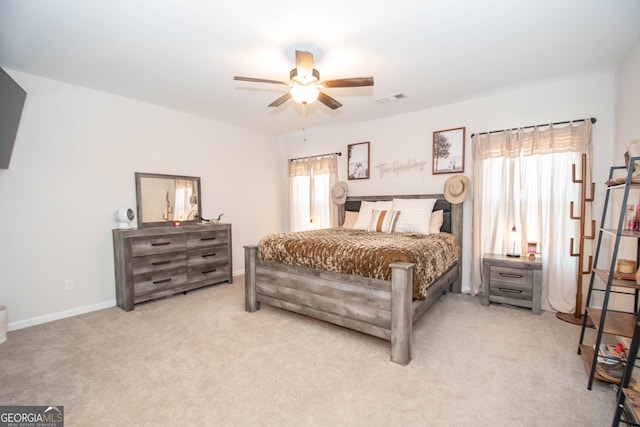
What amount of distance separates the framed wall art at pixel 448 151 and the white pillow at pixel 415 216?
0.53 m

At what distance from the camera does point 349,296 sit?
2492mm

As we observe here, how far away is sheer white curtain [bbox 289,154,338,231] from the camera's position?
16.9 feet

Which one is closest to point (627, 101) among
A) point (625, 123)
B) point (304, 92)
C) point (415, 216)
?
point (625, 123)

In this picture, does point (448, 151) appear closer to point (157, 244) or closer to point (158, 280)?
point (157, 244)

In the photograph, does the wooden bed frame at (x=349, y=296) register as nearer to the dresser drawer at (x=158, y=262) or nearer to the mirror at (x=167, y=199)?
the dresser drawer at (x=158, y=262)

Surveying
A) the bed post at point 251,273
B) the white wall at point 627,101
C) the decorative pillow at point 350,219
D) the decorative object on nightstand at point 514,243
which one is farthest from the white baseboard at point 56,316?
the white wall at point 627,101

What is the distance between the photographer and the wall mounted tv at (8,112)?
243cm

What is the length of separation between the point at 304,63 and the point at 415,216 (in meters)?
2.44

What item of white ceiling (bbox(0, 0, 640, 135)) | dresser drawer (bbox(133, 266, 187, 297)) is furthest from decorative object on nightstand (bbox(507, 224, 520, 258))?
dresser drawer (bbox(133, 266, 187, 297))

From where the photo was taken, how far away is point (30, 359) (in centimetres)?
229

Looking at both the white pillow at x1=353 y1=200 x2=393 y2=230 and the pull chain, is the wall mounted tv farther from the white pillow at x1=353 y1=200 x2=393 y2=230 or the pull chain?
the white pillow at x1=353 y1=200 x2=393 y2=230

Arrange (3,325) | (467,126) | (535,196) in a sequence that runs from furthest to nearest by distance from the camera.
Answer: (467,126), (535,196), (3,325)

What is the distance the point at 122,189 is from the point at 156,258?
1000 mm

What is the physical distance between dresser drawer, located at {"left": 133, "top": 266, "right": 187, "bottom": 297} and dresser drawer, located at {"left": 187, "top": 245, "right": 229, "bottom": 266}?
162mm
